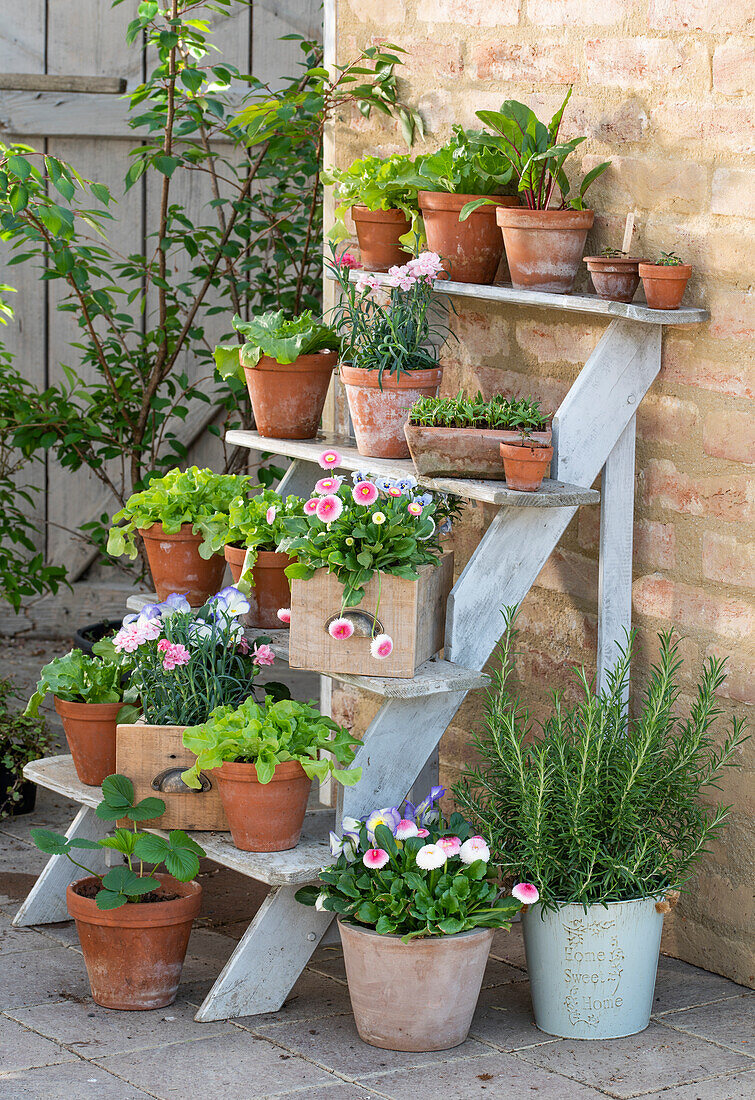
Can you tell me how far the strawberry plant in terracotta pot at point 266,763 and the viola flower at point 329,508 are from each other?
409 mm

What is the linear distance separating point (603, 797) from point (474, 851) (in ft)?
0.97

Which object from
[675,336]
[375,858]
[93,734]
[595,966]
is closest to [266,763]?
[375,858]

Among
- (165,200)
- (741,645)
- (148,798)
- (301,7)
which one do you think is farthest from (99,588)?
(741,645)

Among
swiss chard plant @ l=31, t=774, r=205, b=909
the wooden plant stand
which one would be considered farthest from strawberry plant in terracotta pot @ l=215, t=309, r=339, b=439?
swiss chard plant @ l=31, t=774, r=205, b=909

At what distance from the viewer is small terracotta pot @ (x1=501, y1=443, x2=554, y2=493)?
3154 mm

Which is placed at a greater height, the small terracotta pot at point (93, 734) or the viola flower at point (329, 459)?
the viola flower at point (329, 459)

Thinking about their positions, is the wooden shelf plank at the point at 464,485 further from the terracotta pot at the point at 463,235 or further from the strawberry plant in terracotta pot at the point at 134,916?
the strawberry plant in terracotta pot at the point at 134,916

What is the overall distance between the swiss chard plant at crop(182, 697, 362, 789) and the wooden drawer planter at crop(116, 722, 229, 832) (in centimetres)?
7

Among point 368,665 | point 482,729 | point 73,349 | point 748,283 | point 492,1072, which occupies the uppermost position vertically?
point 748,283

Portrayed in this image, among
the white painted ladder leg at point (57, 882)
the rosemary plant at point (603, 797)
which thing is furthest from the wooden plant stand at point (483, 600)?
the white painted ladder leg at point (57, 882)

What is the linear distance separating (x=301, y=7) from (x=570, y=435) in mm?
3161

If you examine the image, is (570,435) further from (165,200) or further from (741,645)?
(165,200)

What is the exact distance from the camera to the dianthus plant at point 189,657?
10.9ft

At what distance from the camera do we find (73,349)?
5852 millimetres
